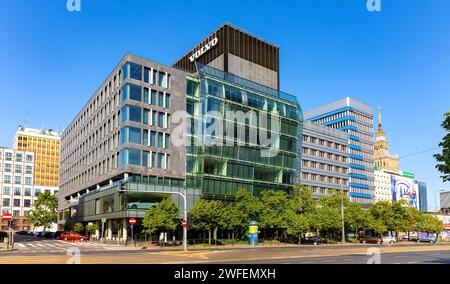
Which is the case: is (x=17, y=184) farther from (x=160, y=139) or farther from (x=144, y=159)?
(x=144, y=159)

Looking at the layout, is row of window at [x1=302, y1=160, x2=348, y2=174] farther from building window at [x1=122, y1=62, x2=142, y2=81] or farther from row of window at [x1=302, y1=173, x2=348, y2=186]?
building window at [x1=122, y1=62, x2=142, y2=81]

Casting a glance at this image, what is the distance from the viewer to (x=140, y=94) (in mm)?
72500

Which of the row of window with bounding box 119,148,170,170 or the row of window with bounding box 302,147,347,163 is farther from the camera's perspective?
the row of window with bounding box 302,147,347,163

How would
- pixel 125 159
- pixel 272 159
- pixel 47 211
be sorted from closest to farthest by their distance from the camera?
pixel 125 159, pixel 272 159, pixel 47 211

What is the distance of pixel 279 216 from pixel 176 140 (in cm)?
2246

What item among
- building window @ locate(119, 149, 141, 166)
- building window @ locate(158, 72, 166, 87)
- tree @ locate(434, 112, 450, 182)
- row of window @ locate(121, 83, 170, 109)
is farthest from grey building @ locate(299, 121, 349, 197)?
tree @ locate(434, 112, 450, 182)

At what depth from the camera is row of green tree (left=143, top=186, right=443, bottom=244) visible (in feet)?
206

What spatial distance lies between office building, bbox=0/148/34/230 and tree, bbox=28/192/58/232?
181 ft

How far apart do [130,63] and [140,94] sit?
5.50 metres

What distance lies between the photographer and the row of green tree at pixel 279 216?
206ft

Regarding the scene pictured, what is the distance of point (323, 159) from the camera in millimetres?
119188

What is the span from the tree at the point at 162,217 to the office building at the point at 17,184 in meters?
124
